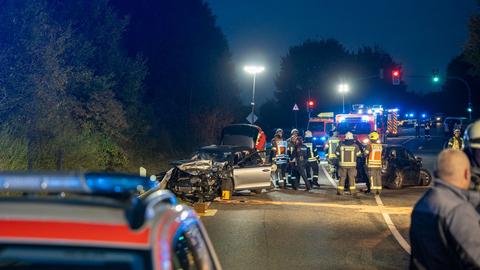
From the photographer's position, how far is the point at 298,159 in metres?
19.2

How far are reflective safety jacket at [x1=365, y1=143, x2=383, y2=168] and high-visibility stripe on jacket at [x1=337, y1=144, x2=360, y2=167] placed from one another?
370 mm

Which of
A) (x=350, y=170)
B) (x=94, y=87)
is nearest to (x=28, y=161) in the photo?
(x=94, y=87)

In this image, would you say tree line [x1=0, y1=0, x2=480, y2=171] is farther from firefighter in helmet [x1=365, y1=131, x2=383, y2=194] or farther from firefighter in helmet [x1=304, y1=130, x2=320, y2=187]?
firefighter in helmet [x1=365, y1=131, x2=383, y2=194]

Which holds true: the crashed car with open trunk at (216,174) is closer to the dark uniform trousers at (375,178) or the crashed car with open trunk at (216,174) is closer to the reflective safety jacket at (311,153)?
the reflective safety jacket at (311,153)

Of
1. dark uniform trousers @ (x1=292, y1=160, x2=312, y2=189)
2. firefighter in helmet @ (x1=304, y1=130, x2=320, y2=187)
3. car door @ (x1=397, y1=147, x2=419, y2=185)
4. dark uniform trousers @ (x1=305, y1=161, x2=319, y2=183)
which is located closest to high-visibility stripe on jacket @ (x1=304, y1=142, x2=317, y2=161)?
firefighter in helmet @ (x1=304, y1=130, x2=320, y2=187)

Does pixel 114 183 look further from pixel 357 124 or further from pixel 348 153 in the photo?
pixel 357 124

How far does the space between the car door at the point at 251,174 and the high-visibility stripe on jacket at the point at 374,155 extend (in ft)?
8.70

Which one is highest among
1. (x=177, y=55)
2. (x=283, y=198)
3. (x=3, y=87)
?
(x=177, y=55)

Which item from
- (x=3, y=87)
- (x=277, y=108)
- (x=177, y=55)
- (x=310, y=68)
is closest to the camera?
(x=3, y=87)

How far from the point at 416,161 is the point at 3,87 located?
38.7 feet

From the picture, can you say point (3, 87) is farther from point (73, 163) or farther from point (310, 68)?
point (310, 68)

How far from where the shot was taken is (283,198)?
17.2 meters

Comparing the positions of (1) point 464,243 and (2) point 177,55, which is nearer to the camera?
(1) point 464,243

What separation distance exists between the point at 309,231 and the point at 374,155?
19.7 ft
